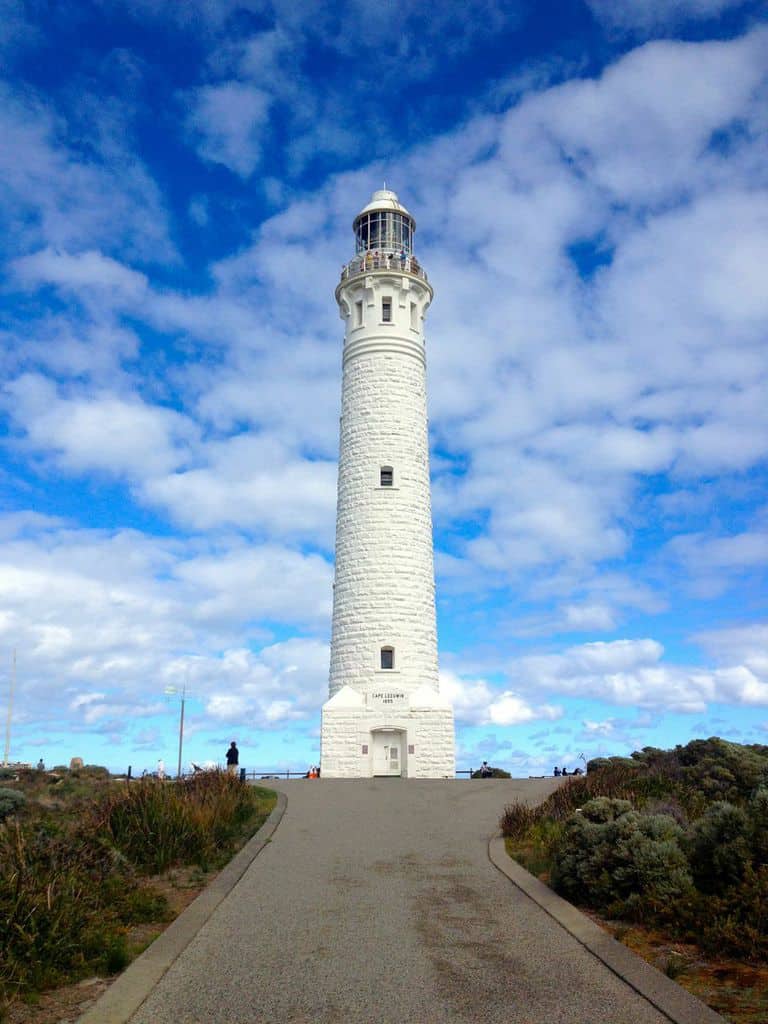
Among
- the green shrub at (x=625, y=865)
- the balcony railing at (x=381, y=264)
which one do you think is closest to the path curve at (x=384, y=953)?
the green shrub at (x=625, y=865)

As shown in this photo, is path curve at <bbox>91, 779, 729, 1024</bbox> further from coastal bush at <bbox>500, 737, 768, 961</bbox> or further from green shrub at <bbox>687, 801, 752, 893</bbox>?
green shrub at <bbox>687, 801, 752, 893</bbox>

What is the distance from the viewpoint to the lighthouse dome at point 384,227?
38.2 meters

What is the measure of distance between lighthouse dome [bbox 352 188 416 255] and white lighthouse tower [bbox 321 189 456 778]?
40.0 inches

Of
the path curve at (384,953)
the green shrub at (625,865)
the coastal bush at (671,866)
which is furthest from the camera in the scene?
the green shrub at (625,865)

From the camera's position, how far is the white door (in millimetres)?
31688

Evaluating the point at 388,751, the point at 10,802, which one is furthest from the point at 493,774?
the point at 10,802

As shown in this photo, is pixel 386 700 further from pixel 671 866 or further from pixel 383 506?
pixel 671 866

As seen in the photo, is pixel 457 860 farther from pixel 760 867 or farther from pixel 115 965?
pixel 115 965

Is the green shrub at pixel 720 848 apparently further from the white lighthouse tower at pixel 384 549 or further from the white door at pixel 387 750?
the white door at pixel 387 750

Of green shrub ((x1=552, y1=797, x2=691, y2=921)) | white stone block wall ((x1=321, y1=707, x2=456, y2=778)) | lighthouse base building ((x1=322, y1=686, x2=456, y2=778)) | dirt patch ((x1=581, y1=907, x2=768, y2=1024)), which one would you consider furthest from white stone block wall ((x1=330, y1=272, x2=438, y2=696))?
dirt patch ((x1=581, y1=907, x2=768, y2=1024))

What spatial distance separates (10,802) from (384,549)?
15.6 meters

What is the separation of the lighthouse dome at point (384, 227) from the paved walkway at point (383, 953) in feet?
93.1

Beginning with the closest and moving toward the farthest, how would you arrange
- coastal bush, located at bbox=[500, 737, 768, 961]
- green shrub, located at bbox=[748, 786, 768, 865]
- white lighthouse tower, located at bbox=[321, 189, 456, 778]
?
coastal bush, located at bbox=[500, 737, 768, 961] → green shrub, located at bbox=[748, 786, 768, 865] → white lighthouse tower, located at bbox=[321, 189, 456, 778]

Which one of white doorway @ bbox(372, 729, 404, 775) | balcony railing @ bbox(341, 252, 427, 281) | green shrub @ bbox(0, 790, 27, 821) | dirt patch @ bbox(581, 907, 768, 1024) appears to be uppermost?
balcony railing @ bbox(341, 252, 427, 281)
